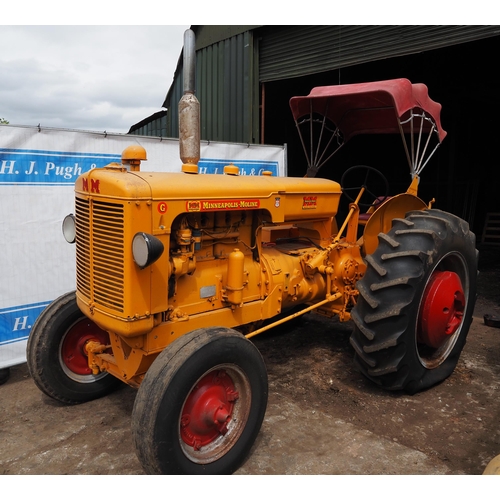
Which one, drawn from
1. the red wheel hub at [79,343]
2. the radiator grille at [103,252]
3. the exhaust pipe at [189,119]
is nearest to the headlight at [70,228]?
the radiator grille at [103,252]

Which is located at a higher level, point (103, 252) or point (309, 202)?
point (309, 202)

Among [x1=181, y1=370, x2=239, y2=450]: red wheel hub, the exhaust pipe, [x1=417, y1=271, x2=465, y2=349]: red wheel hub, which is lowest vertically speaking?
[x1=181, y1=370, x2=239, y2=450]: red wheel hub

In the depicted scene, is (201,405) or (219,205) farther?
(219,205)

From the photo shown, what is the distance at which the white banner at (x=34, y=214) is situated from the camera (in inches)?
168

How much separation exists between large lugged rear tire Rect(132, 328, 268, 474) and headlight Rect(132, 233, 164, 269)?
1.56ft

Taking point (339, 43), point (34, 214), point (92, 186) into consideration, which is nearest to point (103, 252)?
point (92, 186)

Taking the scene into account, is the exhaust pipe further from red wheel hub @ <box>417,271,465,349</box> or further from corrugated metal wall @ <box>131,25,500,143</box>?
corrugated metal wall @ <box>131,25,500,143</box>

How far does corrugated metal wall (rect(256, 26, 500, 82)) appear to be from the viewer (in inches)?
211

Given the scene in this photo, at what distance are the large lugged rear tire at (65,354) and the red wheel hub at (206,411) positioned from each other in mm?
1280

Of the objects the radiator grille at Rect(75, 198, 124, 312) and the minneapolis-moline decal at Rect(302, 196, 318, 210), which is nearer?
the radiator grille at Rect(75, 198, 124, 312)

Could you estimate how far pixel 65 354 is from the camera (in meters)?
3.49

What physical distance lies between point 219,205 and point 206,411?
49.7 inches

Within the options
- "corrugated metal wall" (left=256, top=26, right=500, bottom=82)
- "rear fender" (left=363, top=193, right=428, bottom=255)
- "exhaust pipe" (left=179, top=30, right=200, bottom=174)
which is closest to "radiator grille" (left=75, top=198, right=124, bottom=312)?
"exhaust pipe" (left=179, top=30, right=200, bottom=174)

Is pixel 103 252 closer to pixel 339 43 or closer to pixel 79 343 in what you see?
pixel 79 343
